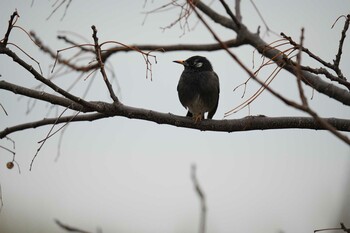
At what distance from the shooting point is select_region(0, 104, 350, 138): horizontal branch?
2643 millimetres

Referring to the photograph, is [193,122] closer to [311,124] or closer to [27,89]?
[311,124]

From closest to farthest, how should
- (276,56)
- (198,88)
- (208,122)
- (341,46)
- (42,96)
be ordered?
(276,56)
(341,46)
(42,96)
(208,122)
(198,88)

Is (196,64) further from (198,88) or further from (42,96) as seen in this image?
(42,96)

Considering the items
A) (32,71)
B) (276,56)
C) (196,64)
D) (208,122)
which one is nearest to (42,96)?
(32,71)

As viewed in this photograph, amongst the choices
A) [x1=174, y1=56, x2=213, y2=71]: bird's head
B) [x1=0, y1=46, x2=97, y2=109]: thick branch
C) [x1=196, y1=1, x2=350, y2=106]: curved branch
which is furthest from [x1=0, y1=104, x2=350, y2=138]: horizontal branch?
[x1=174, y1=56, x2=213, y2=71]: bird's head

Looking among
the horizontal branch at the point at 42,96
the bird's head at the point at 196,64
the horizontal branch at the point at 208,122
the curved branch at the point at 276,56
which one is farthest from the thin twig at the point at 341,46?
the bird's head at the point at 196,64

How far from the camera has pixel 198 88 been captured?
505 cm

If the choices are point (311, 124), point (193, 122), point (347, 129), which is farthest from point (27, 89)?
point (347, 129)

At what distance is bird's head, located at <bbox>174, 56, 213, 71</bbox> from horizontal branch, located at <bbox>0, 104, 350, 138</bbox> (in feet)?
7.04

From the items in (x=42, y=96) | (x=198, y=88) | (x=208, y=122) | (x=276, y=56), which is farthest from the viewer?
(x=198, y=88)

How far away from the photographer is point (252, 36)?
2576 mm

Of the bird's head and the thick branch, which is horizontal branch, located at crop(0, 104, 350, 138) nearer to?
the thick branch

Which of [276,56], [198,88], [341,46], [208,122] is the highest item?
[198,88]

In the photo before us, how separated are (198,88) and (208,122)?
1.82 meters
